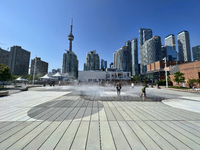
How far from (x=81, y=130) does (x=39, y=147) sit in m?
1.06

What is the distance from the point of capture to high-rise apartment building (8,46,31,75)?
79.7 meters

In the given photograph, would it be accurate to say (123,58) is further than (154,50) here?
Yes

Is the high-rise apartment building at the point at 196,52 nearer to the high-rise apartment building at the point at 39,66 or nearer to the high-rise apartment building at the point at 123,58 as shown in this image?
the high-rise apartment building at the point at 123,58

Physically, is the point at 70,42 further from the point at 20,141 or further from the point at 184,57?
the point at 184,57

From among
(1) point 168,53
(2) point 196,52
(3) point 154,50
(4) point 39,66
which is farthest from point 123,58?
(2) point 196,52

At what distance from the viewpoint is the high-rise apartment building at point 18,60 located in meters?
79.7

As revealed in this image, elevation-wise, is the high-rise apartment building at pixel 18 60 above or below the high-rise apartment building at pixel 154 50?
below

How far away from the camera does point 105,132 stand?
252cm

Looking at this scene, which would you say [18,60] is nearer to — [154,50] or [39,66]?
[39,66]

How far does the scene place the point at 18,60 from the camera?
277 ft

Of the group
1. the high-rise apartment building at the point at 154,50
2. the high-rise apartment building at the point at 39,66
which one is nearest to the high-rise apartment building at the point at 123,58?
the high-rise apartment building at the point at 154,50

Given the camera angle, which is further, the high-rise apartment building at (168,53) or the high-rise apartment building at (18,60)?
the high-rise apartment building at (168,53)

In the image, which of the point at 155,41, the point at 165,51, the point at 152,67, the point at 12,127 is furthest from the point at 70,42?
the point at 165,51

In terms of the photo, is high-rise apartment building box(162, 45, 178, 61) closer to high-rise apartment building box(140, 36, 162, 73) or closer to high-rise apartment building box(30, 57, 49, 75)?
high-rise apartment building box(140, 36, 162, 73)
